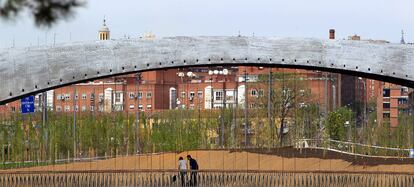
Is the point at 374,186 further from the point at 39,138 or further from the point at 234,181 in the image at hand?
the point at 39,138

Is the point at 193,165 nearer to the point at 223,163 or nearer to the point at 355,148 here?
the point at 223,163

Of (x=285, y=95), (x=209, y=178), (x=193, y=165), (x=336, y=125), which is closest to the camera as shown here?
(x=209, y=178)

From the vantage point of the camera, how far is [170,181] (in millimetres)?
19359

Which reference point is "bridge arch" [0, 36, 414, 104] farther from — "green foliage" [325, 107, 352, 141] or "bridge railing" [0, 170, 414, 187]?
"green foliage" [325, 107, 352, 141]

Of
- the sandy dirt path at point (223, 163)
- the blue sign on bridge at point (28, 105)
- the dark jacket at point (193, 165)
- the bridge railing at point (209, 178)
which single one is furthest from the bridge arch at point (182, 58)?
the blue sign on bridge at point (28, 105)

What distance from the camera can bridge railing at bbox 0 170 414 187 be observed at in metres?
18.6

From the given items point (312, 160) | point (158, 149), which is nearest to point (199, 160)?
point (312, 160)

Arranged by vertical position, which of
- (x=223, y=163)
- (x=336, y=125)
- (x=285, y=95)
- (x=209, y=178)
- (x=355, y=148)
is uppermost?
(x=285, y=95)

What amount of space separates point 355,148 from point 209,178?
1326 cm

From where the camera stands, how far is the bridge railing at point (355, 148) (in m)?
30.4

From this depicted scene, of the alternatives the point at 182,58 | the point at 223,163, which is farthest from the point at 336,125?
the point at 182,58

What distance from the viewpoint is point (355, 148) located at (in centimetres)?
3178

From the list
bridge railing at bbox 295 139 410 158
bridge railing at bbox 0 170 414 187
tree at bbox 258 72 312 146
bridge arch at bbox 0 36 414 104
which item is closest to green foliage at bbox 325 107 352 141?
tree at bbox 258 72 312 146

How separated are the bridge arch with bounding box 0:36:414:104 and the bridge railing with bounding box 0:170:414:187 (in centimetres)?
500
